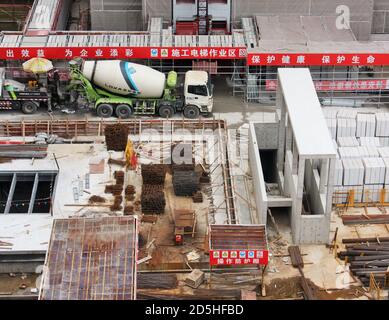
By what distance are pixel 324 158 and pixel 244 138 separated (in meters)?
10.3

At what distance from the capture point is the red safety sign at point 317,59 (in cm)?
4812

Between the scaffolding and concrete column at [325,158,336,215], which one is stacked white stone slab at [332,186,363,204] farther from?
the scaffolding

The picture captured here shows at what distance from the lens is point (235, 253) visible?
33188 millimetres

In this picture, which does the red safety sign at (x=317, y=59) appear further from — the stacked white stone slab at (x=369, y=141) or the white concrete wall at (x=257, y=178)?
the stacked white stone slab at (x=369, y=141)

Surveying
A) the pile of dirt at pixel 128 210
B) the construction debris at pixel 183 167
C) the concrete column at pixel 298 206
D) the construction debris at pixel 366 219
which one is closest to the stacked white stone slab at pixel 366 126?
the construction debris at pixel 366 219

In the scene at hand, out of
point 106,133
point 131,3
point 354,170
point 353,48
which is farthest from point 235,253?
point 131,3

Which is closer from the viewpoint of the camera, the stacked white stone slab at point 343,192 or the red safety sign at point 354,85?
the stacked white stone slab at point 343,192

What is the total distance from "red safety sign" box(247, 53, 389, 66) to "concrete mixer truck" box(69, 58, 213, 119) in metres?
3.40

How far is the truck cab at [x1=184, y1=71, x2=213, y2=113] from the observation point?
46.5 meters

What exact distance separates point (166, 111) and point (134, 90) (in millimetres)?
2094

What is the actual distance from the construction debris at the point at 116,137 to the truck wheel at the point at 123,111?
4147 mm

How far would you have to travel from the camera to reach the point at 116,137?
42.3 metres

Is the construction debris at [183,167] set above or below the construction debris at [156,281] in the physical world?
above
